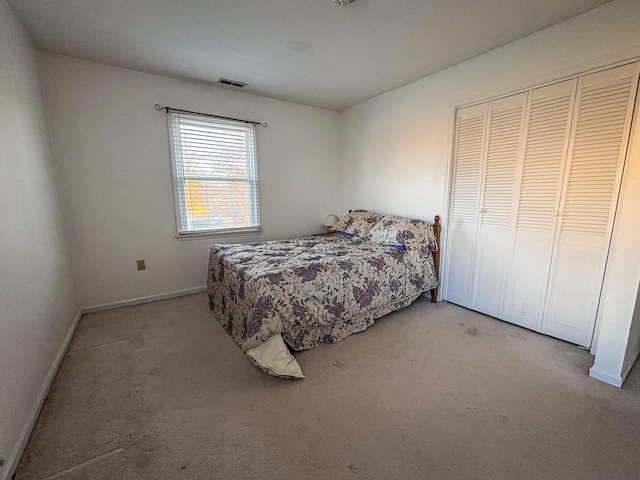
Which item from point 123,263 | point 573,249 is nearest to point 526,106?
point 573,249

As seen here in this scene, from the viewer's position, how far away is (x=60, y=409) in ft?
5.07

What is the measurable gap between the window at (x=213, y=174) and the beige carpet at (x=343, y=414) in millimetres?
1476

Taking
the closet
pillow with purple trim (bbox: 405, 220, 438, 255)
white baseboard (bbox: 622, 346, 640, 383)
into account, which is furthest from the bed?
white baseboard (bbox: 622, 346, 640, 383)

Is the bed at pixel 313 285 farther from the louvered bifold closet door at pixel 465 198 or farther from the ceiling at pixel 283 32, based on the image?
the ceiling at pixel 283 32

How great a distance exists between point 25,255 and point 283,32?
2.26m

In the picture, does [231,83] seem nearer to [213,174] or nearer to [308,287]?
[213,174]

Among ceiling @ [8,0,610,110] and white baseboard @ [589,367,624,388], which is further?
ceiling @ [8,0,610,110]

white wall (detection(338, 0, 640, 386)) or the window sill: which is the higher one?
white wall (detection(338, 0, 640, 386))

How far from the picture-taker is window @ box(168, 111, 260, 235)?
305 centimetres

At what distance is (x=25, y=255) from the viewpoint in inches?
64.7

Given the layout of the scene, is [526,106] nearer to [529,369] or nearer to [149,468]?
[529,369]

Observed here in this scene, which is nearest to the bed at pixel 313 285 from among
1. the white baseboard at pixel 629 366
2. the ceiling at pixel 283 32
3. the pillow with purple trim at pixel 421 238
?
the pillow with purple trim at pixel 421 238

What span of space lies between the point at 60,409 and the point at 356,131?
13.0 feet

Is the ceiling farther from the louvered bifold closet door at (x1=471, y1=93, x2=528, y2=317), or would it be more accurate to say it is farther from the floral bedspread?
the floral bedspread
